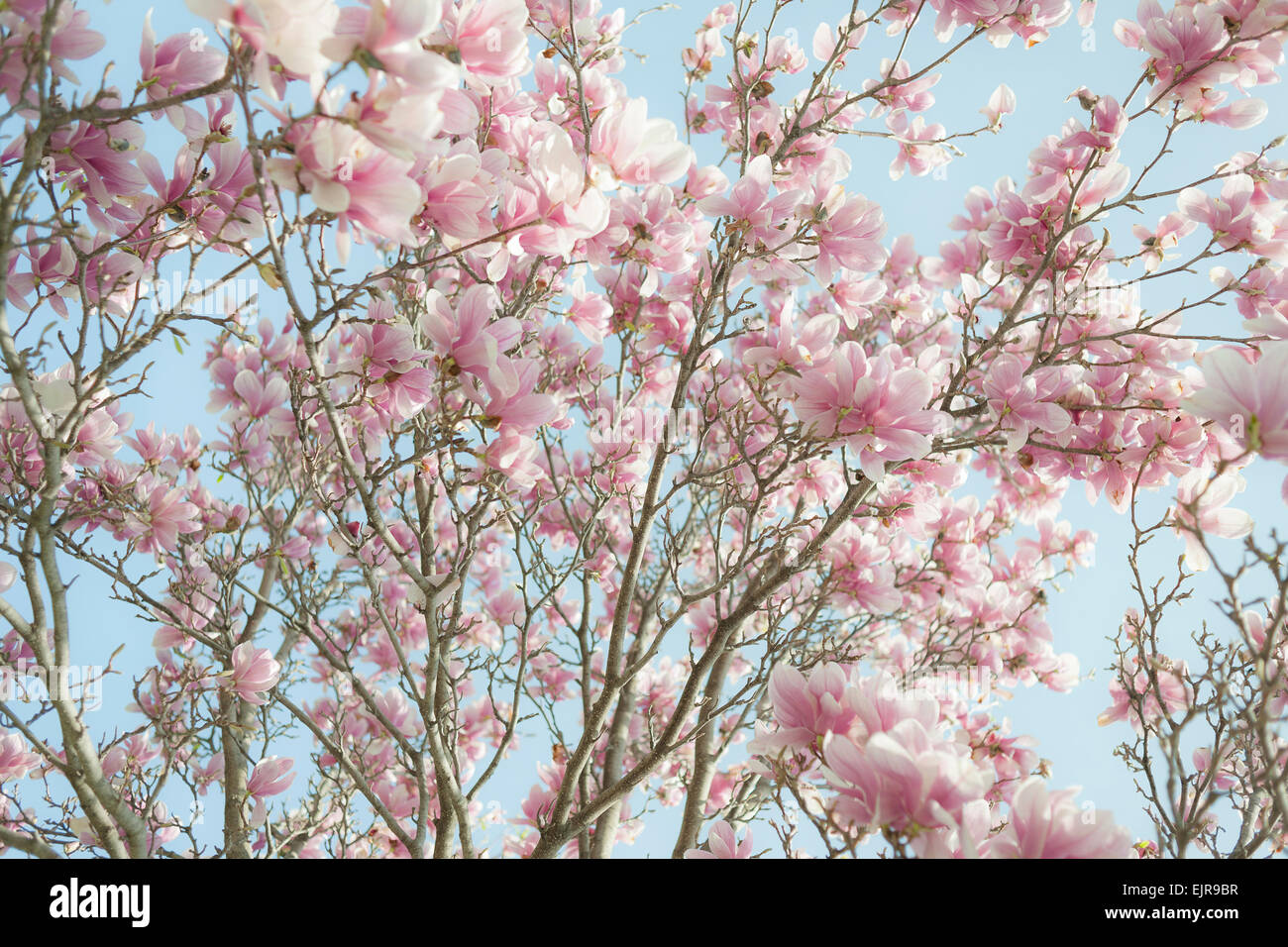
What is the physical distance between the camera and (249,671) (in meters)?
2.40

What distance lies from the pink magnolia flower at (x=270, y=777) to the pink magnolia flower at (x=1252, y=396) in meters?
2.96

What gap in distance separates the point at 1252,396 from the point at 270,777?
3.09 m

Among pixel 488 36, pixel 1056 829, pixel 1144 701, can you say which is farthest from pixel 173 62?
pixel 1144 701

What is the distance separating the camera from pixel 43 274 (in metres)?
1.87

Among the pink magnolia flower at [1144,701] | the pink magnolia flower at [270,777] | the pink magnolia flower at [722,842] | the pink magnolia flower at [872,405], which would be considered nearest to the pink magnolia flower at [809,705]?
the pink magnolia flower at [722,842]

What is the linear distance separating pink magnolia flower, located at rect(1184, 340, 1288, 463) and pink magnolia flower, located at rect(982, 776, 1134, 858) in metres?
0.78

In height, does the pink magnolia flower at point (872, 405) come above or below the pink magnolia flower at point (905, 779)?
above

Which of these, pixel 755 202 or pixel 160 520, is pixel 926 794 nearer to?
pixel 755 202

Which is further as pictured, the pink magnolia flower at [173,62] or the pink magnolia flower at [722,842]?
the pink magnolia flower at [722,842]

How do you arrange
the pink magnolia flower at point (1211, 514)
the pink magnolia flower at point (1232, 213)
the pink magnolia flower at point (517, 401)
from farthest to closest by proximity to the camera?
the pink magnolia flower at point (1232, 213), the pink magnolia flower at point (1211, 514), the pink magnolia flower at point (517, 401)

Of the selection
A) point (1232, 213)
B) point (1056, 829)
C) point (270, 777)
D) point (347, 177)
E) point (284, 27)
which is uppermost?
point (1232, 213)

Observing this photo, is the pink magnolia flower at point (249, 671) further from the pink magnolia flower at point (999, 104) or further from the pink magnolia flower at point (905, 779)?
the pink magnolia flower at point (999, 104)

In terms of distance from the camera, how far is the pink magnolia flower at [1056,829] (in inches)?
44.1

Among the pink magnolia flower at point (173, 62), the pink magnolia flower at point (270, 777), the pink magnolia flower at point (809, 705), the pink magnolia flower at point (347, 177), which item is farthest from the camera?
the pink magnolia flower at point (270, 777)
